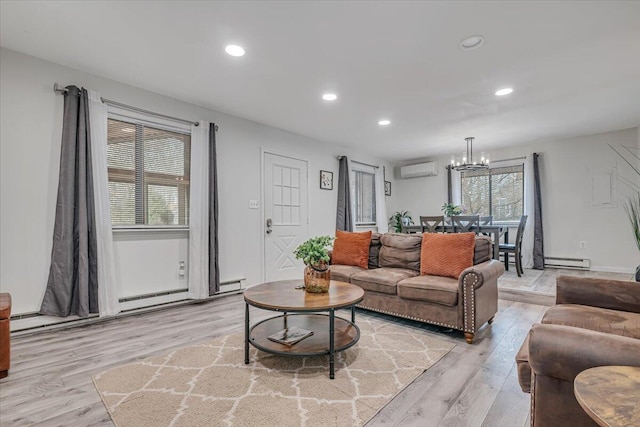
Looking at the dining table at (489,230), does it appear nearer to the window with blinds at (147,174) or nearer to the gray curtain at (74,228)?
the window with blinds at (147,174)

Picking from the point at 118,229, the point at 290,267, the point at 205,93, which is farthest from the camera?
the point at 290,267

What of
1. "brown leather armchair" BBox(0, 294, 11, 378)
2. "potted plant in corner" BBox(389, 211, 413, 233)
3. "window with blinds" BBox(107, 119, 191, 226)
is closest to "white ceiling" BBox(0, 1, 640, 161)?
"window with blinds" BBox(107, 119, 191, 226)

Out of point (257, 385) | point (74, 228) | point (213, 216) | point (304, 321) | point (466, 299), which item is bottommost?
point (257, 385)

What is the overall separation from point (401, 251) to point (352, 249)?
59 cm

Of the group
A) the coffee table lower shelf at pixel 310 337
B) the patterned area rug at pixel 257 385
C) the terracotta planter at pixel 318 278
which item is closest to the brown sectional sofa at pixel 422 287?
the patterned area rug at pixel 257 385

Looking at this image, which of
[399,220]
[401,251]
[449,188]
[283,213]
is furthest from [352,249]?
[449,188]

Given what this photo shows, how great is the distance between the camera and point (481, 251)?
3105 mm

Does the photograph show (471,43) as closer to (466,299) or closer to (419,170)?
(466,299)

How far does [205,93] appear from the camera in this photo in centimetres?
359

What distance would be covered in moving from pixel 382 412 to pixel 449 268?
169 centimetres

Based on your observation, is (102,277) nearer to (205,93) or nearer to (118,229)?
(118,229)

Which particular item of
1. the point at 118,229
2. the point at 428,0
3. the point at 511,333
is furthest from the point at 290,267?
the point at 428,0

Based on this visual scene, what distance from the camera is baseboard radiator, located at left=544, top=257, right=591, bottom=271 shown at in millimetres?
5383

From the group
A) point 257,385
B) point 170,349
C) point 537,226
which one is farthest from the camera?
point 537,226
